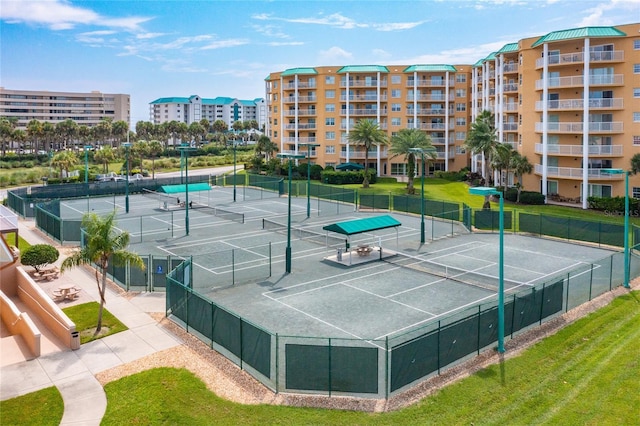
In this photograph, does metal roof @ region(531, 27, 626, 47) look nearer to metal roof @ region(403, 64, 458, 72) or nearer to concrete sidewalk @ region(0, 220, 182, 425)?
metal roof @ region(403, 64, 458, 72)

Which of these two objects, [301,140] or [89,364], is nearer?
[89,364]

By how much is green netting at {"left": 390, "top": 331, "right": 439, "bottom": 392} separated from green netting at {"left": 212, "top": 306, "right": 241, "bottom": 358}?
567 cm

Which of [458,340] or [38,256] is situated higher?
[38,256]

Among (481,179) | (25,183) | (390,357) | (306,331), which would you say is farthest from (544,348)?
(25,183)

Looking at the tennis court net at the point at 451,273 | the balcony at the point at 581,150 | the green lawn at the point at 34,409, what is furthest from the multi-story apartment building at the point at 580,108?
the green lawn at the point at 34,409

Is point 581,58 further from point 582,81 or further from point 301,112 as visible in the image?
point 301,112

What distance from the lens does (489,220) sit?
47125 millimetres

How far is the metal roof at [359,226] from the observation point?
120 ft

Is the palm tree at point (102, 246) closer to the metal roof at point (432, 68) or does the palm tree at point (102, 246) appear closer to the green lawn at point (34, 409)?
the green lawn at point (34, 409)

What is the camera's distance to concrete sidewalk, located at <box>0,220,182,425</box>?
56.7 ft

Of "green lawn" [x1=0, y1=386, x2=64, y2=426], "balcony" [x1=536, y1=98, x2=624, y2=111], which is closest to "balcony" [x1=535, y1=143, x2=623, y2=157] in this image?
"balcony" [x1=536, y1=98, x2=624, y2=111]

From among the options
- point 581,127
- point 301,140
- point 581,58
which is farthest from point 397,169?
point 581,58

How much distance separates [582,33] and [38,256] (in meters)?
53.6

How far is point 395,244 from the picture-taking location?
41156mm
